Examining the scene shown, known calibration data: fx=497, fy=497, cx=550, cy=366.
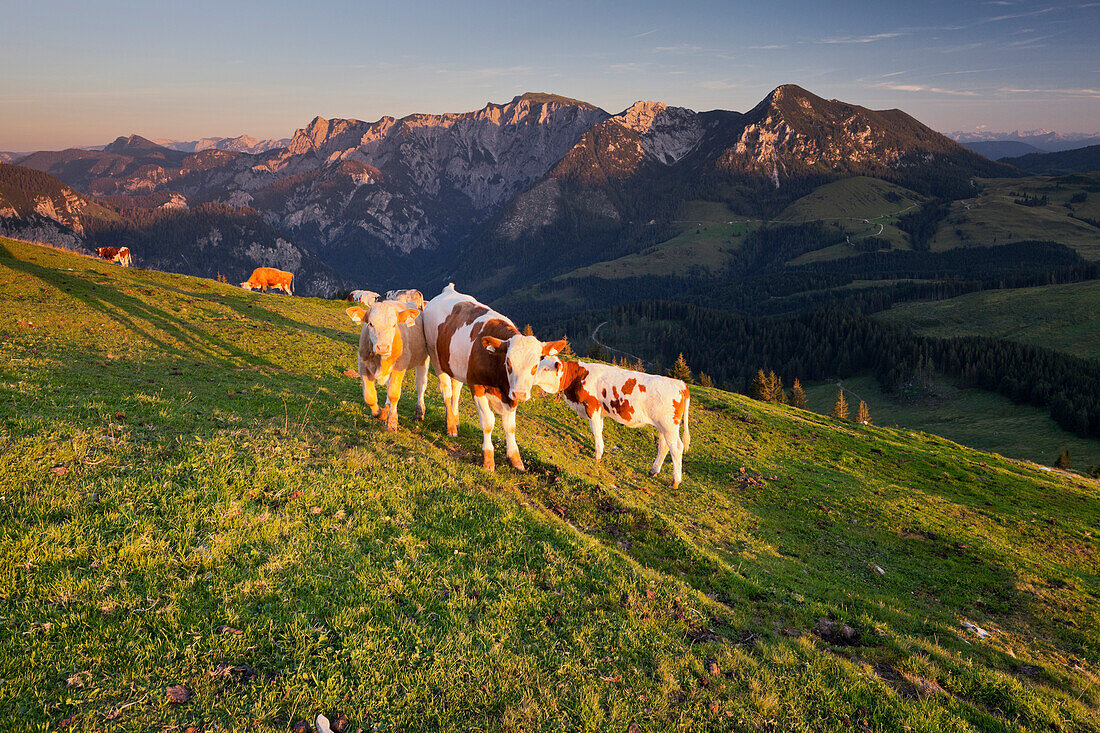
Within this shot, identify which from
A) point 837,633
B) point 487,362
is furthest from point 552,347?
point 837,633

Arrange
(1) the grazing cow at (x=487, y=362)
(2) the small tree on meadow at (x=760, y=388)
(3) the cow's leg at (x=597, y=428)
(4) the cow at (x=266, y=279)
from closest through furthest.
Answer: (1) the grazing cow at (x=487, y=362) → (3) the cow's leg at (x=597, y=428) → (4) the cow at (x=266, y=279) → (2) the small tree on meadow at (x=760, y=388)

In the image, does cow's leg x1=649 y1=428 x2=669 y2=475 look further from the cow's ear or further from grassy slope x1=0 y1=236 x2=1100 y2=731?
the cow's ear

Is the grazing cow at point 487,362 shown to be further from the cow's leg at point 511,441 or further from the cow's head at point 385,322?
the cow's head at point 385,322

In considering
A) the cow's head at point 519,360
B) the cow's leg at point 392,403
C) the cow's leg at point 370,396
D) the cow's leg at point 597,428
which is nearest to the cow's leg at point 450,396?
the cow's leg at point 392,403

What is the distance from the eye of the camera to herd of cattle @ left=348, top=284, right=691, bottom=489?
1304cm

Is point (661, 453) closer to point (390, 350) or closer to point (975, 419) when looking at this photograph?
point (390, 350)

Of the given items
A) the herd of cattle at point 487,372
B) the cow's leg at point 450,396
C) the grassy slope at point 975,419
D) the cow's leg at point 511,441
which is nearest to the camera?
the herd of cattle at point 487,372

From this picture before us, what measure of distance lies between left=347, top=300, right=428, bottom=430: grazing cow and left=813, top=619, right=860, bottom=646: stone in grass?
11.3 meters

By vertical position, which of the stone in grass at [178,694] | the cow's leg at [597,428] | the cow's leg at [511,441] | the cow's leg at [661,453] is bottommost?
the cow's leg at [661,453]

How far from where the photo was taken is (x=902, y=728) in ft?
22.5

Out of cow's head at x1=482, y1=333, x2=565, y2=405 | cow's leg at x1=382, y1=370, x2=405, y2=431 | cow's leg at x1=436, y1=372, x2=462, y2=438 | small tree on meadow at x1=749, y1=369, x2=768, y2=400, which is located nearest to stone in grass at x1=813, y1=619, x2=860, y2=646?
cow's head at x1=482, y1=333, x2=565, y2=405

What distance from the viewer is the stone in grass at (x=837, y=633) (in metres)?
9.46

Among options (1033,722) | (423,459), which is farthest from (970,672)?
(423,459)

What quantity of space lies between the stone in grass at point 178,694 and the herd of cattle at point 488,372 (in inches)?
322
